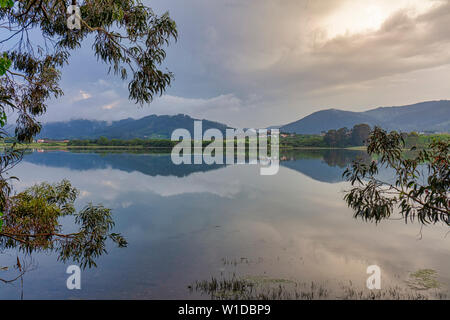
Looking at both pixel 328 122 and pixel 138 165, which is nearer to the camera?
pixel 138 165

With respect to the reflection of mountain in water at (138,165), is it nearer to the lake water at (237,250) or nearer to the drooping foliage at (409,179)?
the lake water at (237,250)

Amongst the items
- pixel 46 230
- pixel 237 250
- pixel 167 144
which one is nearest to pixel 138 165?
pixel 167 144

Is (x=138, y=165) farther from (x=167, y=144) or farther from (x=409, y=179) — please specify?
(x=409, y=179)

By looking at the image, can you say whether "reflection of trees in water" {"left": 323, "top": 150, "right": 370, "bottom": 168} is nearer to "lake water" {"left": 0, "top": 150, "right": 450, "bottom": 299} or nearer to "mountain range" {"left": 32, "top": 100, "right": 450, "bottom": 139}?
"lake water" {"left": 0, "top": 150, "right": 450, "bottom": 299}

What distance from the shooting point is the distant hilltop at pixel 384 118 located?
454ft

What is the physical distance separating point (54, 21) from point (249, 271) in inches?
216

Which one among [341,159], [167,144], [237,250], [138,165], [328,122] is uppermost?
[328,122]

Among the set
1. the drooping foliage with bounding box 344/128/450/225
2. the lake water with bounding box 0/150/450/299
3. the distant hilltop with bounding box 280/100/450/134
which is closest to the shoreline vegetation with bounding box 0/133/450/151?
the lake water with bounding box 0/150/450/299

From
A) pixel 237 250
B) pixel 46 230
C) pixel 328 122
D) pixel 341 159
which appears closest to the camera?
pixel 46 230

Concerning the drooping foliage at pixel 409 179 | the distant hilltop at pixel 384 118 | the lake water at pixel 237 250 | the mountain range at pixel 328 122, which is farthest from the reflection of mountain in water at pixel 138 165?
the distant hilltop at pixel 384 118

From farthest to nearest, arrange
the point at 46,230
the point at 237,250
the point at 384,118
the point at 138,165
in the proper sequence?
the point at 384,118 < the point at 138,165 < the point at 237,250 < the point at 46,230

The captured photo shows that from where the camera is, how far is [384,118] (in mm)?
168125

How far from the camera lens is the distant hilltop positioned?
138m
